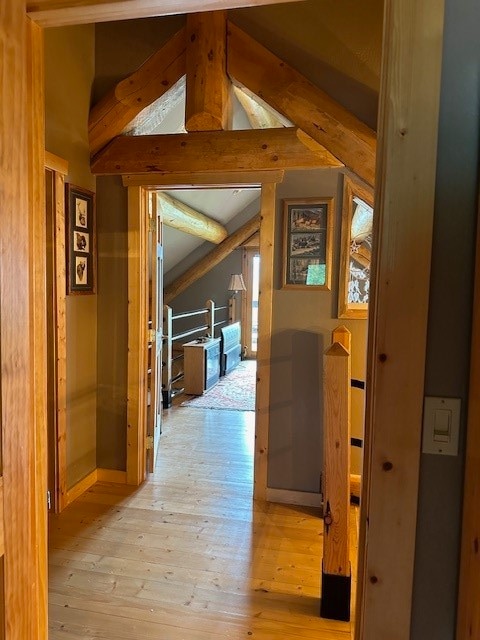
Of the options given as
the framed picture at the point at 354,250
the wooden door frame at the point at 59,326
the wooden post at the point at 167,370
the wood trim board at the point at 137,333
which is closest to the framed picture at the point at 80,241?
the wooden door frame at the point at 59,326

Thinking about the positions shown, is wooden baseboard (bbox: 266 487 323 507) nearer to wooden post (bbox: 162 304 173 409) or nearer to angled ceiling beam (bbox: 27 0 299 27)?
wooden post (bbox: 162 304 173 409)

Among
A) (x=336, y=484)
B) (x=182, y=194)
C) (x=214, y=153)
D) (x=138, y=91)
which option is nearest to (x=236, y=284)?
(x=182, y=194)

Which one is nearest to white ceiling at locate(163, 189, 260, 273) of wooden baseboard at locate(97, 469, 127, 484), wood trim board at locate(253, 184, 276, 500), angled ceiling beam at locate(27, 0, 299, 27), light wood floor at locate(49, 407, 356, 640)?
wood trim board at locate(253, 184, 276, 500)

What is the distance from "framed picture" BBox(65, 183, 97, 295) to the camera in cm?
276

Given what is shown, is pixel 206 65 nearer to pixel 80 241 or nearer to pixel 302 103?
pixel 302 103

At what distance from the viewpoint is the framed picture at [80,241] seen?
2762 millimetres

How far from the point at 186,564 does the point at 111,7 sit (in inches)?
94.4

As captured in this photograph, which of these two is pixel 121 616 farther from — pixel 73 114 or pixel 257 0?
pixel 73 114

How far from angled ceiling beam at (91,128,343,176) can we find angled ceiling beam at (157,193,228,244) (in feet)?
3.89

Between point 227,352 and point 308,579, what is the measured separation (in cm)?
488

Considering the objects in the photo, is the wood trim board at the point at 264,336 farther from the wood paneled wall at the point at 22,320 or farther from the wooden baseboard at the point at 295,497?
the wood paneled wall at the point at 22,320

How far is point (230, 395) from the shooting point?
570cm

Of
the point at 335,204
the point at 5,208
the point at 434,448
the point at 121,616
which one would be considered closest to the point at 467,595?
the point at 434,448

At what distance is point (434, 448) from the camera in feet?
2.95
